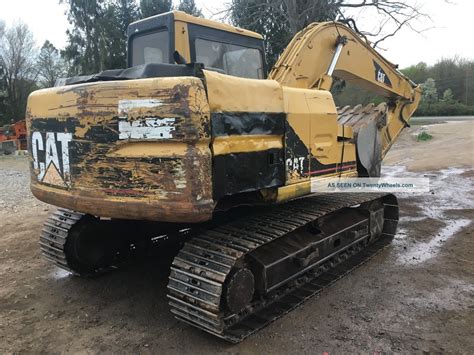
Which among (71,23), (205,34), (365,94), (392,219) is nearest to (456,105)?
(365,94)

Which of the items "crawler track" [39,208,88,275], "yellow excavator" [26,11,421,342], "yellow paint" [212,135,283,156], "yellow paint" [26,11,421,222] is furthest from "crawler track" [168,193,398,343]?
"crawler track" [39,208,88,275]

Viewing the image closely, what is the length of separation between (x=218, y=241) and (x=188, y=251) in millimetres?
239

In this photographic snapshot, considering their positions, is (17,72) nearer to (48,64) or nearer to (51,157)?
(48,64)

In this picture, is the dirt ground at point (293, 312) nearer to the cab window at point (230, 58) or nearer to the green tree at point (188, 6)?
the cab window at point (230, 58)

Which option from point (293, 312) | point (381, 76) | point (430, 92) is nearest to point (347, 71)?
point (381, 76)

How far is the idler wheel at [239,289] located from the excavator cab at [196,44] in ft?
5.46

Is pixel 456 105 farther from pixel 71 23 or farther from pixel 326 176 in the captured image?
pixel 326 176

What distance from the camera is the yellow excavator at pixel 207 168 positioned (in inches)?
120

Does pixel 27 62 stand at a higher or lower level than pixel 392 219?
higher

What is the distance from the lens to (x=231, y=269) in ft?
11.1

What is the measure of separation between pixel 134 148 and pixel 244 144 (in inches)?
30.5

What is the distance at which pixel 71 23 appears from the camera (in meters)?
29.3

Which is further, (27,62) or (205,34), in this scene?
(27,62)

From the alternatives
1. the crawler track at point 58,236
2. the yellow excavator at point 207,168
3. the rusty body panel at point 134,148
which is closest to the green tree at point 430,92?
the yellow excavator at point 207,168
